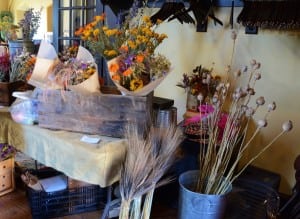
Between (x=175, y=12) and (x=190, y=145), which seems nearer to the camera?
(x=190, y=145)

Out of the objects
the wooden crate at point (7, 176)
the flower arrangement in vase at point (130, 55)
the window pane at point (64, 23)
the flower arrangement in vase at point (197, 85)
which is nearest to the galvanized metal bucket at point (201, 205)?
the flower arrangement in vase at point (130, 55)

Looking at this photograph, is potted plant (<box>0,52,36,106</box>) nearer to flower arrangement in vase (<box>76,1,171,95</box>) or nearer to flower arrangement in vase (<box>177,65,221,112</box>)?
flower arrangement in vase (<box>76,1,171,95</box>)

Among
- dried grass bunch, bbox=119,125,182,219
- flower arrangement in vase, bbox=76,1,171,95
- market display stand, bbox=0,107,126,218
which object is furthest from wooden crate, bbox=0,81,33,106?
dried grass bunch, bbox=119,125,182,219

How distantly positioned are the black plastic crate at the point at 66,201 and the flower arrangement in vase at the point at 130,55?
1.02 m

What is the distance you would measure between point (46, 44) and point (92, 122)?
20.6 inches

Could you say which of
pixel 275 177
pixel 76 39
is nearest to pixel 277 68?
pixel 275 177

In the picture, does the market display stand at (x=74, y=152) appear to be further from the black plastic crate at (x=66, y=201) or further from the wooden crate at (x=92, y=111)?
the black plastic crate at (x=66, y=201)

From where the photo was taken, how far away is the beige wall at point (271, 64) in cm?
226

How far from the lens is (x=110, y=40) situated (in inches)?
61.8

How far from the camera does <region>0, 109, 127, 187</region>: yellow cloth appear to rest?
54.9 inches

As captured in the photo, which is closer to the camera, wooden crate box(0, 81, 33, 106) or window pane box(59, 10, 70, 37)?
wooden crate box(0, 81, 33, 106)

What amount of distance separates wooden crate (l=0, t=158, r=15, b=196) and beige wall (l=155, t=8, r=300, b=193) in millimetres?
1713

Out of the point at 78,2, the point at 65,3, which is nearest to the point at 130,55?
the point at 78,2

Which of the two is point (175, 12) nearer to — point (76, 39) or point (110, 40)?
point (110, 40)
